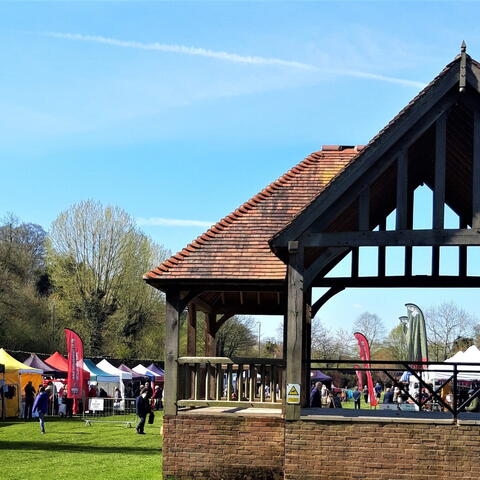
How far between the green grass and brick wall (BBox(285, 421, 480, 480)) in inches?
129

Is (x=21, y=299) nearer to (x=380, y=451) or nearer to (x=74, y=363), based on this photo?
(x=74, y=363)

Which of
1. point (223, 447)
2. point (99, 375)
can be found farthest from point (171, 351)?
point (99, 375)

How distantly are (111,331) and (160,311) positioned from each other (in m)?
4.25

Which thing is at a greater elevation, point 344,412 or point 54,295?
point 54,295

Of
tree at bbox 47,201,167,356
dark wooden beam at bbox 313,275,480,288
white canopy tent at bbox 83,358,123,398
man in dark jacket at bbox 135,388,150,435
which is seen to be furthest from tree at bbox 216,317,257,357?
dark wooden beam at bbox 313,275,480,288

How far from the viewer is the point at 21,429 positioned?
28391 millimetres

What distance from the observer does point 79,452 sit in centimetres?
2070

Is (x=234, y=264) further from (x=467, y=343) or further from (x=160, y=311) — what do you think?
(x=467, y=343)

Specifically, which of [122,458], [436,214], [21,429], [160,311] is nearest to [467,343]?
[160,311]

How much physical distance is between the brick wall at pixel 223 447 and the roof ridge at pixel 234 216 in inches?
110

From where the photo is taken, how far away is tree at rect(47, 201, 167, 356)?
62.3 meters

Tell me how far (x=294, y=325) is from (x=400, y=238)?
2133mm

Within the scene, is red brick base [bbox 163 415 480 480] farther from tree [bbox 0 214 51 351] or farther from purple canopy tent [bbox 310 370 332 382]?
tree [bbox 0 214 51 351]

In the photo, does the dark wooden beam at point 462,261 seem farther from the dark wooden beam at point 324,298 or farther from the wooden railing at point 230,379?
the wooden railing at point 230,379
